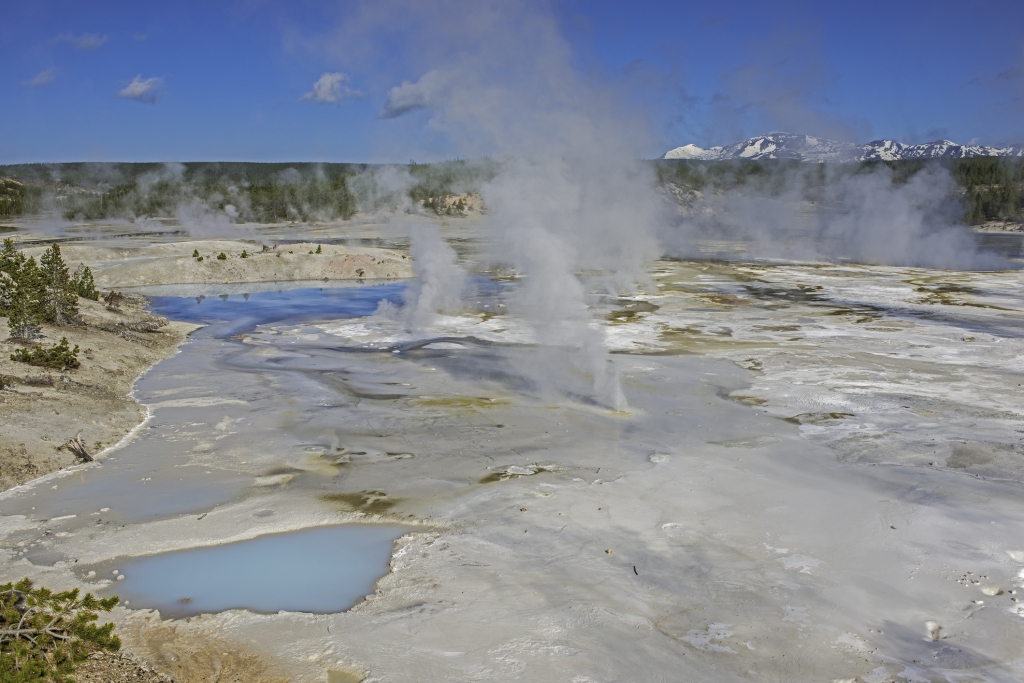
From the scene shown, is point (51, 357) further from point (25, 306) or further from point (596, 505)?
point (596, 505)

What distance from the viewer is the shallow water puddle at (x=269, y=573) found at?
654cm

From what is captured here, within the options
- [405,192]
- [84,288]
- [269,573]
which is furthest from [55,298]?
[405,192]

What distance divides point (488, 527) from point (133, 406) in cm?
773

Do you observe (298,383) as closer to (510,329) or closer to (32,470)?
(32,470)

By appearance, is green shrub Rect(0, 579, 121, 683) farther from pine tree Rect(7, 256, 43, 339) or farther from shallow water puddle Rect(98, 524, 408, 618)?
pine tree Rect(7, 256, 43, 339)

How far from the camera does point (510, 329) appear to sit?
19.0 m

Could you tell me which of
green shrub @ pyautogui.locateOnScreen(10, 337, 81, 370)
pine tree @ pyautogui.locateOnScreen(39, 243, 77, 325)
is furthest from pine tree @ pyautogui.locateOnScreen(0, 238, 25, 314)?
green shrub @ pyautogui.locateOnScreen(10, 337, 81, 370)

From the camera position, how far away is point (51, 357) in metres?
13.9

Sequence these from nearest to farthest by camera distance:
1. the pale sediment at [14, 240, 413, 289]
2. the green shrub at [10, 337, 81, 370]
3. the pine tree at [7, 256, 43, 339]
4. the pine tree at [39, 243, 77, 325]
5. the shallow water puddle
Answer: the shallow water puddle
the green shrub at [10, 337, 81, 370]
the pine tree at [7, 256, 43, 339]
the pine tree at [39, 243, 77, 325]
the pale sediment at [14, 240, 413, 289]

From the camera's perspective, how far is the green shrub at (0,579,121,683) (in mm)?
4527

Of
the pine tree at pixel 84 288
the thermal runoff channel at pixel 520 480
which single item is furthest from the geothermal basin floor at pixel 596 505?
the pine tree at pixel 84 288

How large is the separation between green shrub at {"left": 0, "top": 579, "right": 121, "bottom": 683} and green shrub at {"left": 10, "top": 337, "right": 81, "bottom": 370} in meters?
9.97

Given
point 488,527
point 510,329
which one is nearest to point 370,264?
point 510,329

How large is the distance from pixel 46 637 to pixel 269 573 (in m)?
2.34
